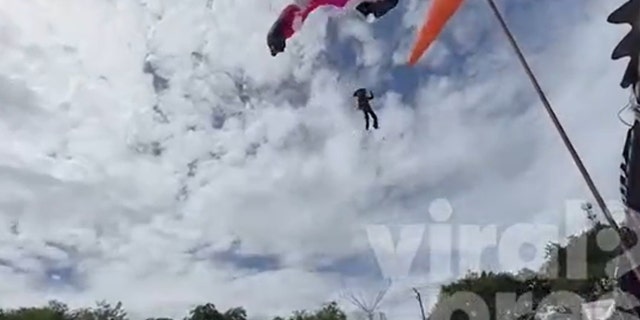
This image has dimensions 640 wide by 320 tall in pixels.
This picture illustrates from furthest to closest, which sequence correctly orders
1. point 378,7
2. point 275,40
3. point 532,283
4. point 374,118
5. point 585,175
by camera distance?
point 532,283 → point 374,118 → point 378,7 → point 275,40 → point 585,175

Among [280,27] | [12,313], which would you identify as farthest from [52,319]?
[280,27]

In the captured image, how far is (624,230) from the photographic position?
455cm

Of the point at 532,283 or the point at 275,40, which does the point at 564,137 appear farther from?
the point at 532,283

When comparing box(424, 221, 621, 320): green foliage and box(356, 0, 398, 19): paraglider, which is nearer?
box(356, 0, 398, 19): paraglider

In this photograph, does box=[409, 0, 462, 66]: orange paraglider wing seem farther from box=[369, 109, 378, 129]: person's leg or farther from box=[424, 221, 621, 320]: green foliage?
box=[424, 221, 621, 320]: green foliage

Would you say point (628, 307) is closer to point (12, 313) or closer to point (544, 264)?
point (544, 264)

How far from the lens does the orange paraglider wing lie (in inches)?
204

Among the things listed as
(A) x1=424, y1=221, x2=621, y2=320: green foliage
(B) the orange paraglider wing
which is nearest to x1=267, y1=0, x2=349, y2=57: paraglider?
(B) the orange paraglider wing

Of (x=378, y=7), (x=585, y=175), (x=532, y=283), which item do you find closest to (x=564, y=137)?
(x=585, y=175)

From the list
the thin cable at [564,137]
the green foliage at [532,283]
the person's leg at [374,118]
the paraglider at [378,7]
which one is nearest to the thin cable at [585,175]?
the thin cable at [564,137]

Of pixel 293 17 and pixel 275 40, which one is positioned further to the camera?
pixel 293 17

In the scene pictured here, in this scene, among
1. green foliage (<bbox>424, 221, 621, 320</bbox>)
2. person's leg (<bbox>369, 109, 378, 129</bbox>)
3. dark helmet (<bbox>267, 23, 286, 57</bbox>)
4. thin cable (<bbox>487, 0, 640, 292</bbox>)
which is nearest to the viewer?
thin cable (<bbox>487, 0, 640, 292</bbox>)

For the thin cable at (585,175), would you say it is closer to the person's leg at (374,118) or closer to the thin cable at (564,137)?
the thin cable at (564,137)

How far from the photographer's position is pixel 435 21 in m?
5.25
